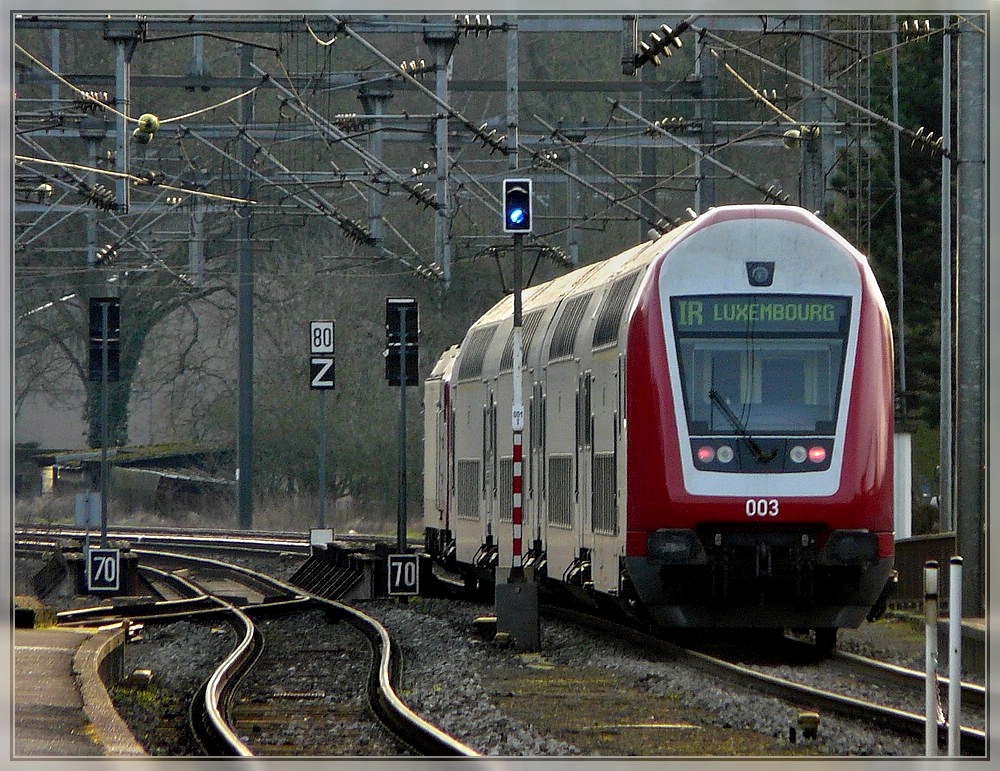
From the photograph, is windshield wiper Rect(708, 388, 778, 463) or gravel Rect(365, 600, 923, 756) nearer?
gravel Rect(365, 600, 923, 756)

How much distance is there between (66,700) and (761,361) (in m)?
5.23

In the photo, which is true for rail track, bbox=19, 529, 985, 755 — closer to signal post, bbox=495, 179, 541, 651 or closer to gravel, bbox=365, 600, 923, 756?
gravel, bbox=365, 600, 923, 756

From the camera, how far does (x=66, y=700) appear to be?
36.3 feet

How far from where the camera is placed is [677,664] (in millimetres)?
14055

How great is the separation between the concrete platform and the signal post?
10.6 ft

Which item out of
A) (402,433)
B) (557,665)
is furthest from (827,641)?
(402,433)

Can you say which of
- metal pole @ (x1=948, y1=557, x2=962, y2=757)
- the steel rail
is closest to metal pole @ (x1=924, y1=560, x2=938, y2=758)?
metal pole @ (x1=948, y1=557, x2=962, y2=757)

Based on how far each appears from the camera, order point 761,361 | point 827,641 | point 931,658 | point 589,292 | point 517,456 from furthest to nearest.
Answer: point 589,292, point 517,456, point 827,641, point 761,361, point 931,658

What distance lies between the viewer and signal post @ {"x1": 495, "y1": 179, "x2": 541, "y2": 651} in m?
14.9

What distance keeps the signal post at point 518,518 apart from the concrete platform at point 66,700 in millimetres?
3224

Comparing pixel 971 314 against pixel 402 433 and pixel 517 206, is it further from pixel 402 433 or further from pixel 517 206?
pixel 402 433

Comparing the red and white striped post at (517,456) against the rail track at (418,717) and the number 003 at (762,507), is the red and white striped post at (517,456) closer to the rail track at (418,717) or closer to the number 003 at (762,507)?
the rail track at (418,717)

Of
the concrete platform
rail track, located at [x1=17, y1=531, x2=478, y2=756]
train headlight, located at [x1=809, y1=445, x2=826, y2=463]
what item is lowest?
rail track, located at [x1=17, y1=531, x2=478, y2=756]

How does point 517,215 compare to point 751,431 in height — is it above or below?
above
